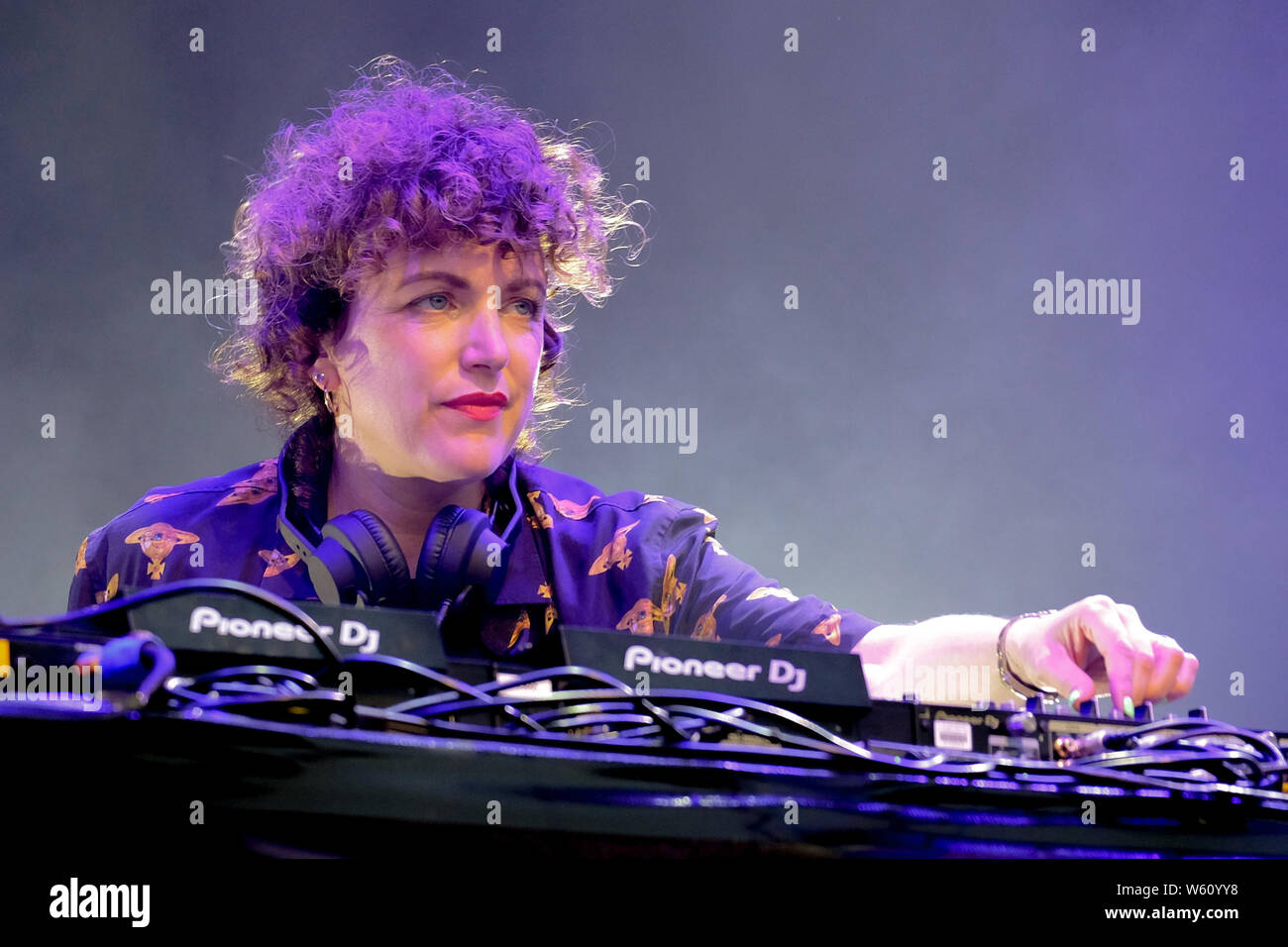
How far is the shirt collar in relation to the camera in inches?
46.9

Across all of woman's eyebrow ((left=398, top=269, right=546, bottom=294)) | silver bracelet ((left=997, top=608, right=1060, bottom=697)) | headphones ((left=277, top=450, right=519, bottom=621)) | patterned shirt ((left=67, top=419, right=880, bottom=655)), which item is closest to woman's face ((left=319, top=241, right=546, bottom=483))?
woman's eyebrow ((left=398, top=269, right=546, bottom=294))

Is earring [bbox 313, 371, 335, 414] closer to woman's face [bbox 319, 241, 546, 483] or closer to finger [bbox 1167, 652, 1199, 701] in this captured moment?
woman's face [bbox 319, 241, 546, 483]

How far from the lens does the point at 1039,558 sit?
7.13 ft

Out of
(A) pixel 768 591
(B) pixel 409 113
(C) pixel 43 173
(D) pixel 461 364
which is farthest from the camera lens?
(C) pixel 43 173

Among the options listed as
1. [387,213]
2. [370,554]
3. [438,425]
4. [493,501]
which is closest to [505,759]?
[370,554]

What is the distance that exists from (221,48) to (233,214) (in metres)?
0.31

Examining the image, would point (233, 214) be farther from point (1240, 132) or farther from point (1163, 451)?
point (1240, 132)

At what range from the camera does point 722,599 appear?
4.33 ft

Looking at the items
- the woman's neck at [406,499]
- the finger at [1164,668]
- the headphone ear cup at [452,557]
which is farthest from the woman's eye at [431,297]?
the finger at [1164,668]

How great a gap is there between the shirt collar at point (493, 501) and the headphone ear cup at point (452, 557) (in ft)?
0.76

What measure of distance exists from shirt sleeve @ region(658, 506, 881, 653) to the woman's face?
27 cm

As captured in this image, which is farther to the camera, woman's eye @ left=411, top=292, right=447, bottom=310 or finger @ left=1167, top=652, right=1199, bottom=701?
woman's eye @ left=411, top=292, right=447, bottom=310

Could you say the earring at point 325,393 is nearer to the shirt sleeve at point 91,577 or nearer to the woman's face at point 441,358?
the woman's face at point 441,358

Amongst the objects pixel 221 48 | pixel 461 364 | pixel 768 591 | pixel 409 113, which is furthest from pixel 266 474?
pixel 221 48
